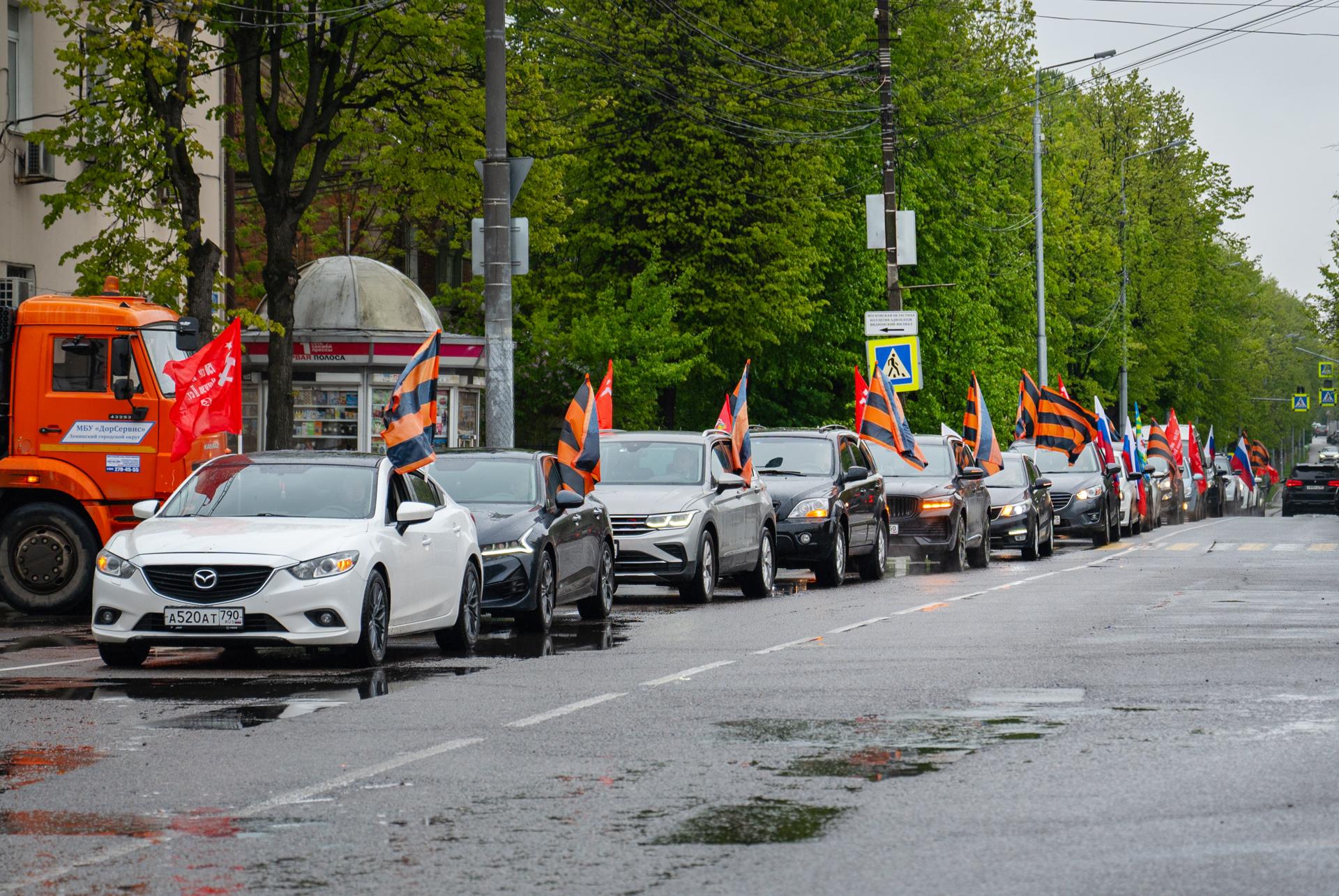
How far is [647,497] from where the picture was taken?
2203 cm

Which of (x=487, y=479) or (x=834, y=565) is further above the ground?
(x=487, y=479)

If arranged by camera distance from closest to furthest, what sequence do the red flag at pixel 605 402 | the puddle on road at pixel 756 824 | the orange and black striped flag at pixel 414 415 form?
the puddle on road at pixel 756 824 < the orange and black striped flag at pixel 414 415 < the red flag at pixel 605 402

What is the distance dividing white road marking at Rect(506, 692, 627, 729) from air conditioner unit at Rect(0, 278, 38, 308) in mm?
19842

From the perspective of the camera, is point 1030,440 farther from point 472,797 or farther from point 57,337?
point 472,797

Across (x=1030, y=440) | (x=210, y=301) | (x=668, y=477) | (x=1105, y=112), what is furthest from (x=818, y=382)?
(x=1105, y=112)

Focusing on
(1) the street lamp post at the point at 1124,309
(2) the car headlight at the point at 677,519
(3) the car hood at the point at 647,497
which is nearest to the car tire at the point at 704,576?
(2) the car headlight at the point at 677,519

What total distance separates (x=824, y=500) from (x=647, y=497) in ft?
12.7

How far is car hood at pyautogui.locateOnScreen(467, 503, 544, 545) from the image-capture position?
1748 centimetres

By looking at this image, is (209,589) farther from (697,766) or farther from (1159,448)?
(1159,448)

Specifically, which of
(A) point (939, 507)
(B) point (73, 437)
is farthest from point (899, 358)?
(B) point (73, 437)

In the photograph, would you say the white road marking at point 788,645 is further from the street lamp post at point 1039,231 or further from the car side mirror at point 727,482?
the street lamp post at point 1039,231

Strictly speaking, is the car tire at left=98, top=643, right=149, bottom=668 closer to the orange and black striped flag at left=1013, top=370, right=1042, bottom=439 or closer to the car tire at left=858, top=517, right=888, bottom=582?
the car tire at left=858, top=517, right=888, bottom=582

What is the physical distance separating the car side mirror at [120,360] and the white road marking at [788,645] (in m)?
7.67

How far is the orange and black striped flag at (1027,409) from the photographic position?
41.9 m
